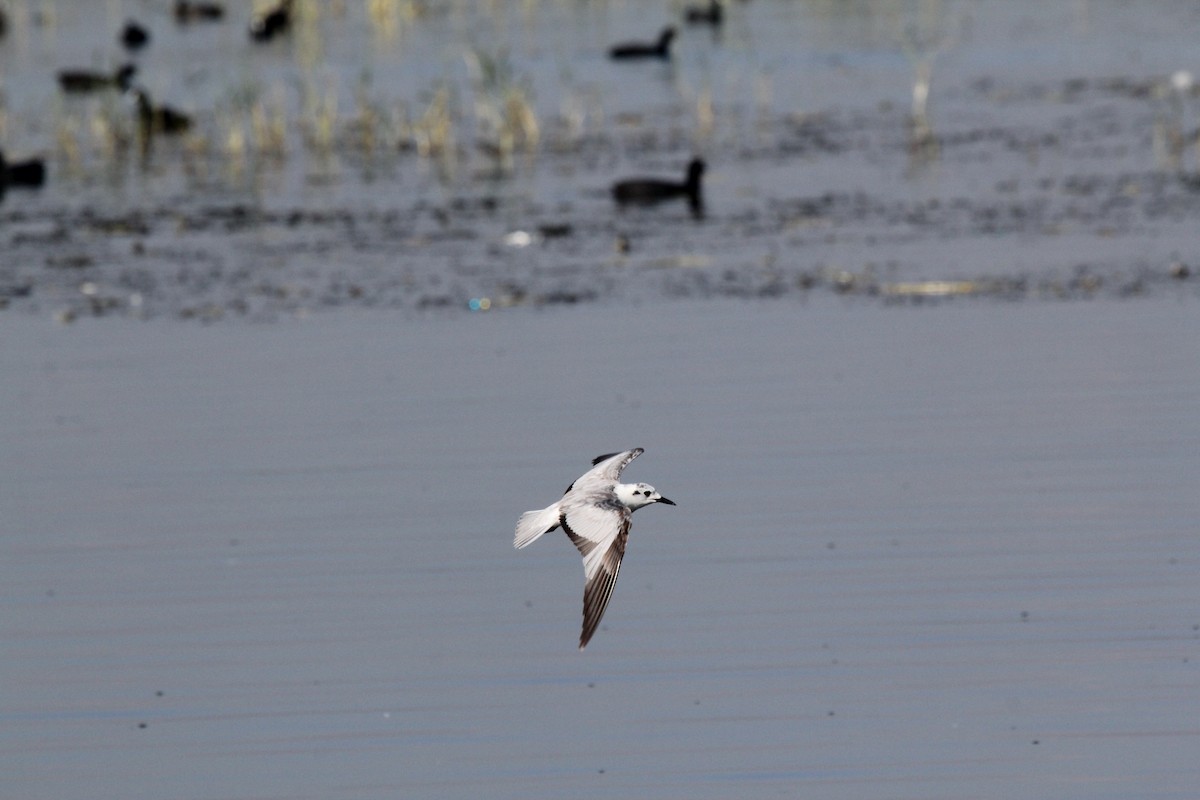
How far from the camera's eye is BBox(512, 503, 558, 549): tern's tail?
27.1 ft

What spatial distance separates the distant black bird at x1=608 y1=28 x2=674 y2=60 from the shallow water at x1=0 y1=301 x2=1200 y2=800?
18878 millimetres

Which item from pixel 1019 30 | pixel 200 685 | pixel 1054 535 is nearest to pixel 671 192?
pixel 1054 535

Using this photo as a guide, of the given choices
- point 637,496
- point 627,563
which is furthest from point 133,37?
point 637,496

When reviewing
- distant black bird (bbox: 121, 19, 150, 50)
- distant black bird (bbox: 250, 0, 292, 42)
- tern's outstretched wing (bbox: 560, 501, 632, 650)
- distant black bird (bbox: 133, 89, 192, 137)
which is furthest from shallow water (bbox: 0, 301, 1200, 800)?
distant black bird (bbox: 250, 0, 292, 42)

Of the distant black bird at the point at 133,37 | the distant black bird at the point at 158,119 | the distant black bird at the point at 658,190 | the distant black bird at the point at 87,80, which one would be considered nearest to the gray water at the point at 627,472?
the distant black bird at the point at 658,190

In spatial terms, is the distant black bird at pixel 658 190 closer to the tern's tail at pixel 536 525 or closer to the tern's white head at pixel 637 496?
the tern's white head at pixel 637 496

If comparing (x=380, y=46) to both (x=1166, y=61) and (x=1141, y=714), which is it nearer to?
(x=1166, y=61)

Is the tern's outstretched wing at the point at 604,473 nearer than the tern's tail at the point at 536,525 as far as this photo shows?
No

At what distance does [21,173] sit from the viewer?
80.6 feet

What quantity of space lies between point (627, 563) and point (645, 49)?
24.6m

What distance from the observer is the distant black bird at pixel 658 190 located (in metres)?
21.3

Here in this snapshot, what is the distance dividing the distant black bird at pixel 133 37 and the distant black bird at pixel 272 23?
207 cm

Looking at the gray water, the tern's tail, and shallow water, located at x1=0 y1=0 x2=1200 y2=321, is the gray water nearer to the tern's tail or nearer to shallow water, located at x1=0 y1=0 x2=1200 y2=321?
shallow water, located at x1=0 y1=0 x2=1200 y2=321

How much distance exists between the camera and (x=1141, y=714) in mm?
8711
